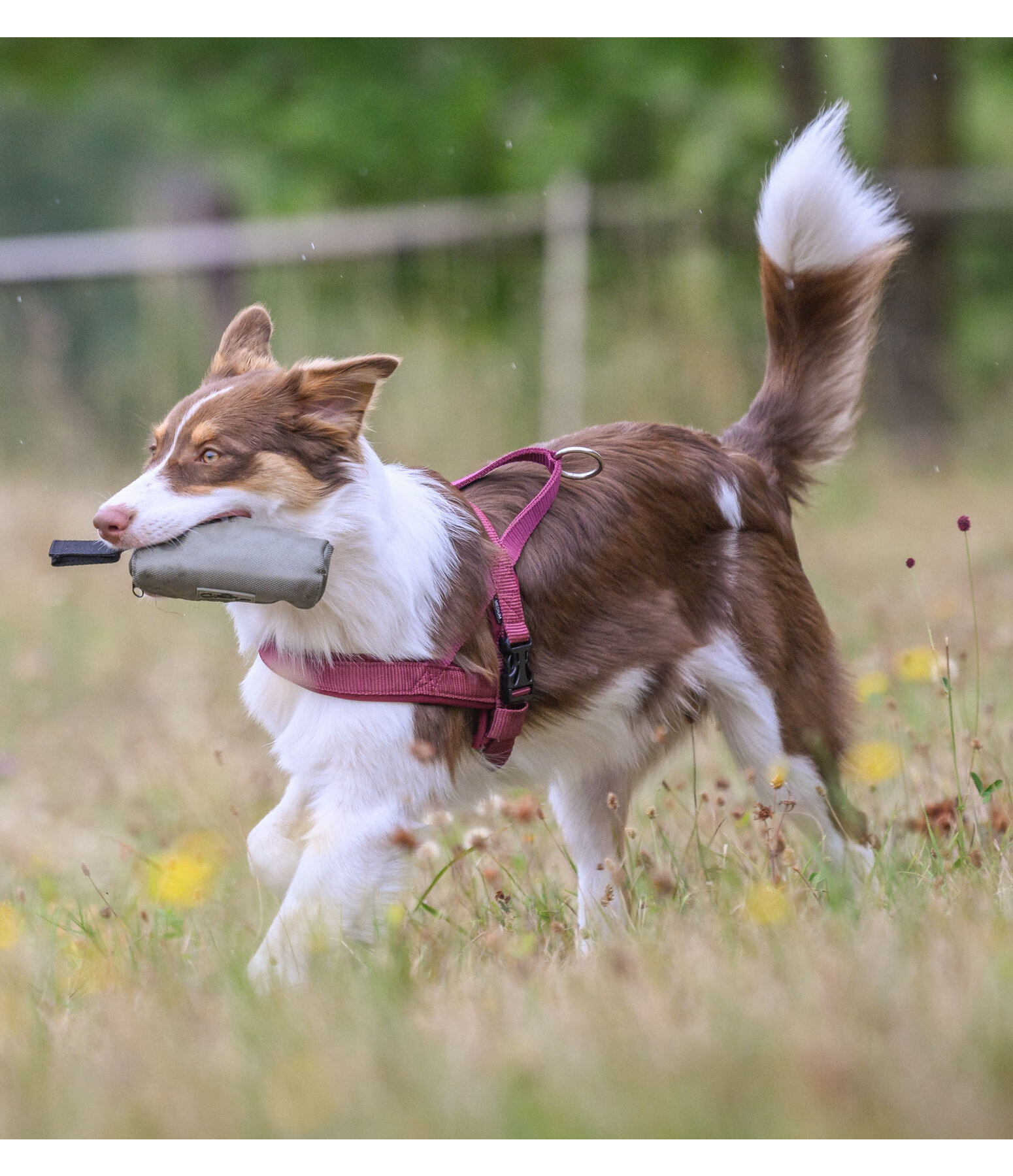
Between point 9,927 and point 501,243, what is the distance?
759cm

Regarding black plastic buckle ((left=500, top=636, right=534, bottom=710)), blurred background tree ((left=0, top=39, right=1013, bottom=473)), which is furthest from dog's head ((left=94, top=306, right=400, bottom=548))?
blurred background tree ((left=0, top=39, right=1013, bottom=473))

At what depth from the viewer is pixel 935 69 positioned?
9914 mm

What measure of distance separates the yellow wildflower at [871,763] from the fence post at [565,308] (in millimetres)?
5679

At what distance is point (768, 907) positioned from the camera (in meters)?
2.67

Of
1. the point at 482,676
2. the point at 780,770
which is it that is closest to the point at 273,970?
the point at 482,676

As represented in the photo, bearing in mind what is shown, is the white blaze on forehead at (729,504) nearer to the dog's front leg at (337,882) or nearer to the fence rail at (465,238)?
the dog's front leg at (337,882)

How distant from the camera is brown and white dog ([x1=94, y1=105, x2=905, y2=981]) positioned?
283 centimetres

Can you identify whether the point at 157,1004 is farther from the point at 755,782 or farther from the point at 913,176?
the point at 913,176

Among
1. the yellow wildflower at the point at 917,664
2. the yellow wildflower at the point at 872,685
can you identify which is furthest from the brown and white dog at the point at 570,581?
the yellow wildflower at the point at 872,685

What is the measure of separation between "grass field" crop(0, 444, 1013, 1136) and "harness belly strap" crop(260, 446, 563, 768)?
8.3 inches

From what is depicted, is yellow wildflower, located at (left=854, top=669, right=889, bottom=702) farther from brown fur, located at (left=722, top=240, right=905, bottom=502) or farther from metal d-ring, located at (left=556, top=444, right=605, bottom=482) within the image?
metal d-ring, located at (left=556, top=444, right=605, bottom=482)

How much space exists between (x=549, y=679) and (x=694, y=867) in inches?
25.7

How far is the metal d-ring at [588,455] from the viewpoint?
3.25 m
